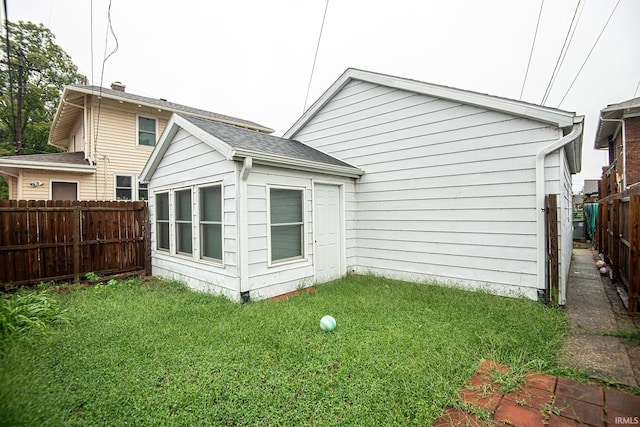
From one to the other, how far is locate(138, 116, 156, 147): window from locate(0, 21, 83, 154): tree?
12.4m

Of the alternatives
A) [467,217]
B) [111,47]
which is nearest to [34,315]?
[111,47]

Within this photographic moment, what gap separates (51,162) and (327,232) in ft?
33.3

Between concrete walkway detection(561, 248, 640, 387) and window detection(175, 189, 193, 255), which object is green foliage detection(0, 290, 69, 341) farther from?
concrete walkway detection(561, 248, 640, 387)

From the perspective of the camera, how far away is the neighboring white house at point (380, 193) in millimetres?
4656

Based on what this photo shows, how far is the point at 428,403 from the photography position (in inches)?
86.8

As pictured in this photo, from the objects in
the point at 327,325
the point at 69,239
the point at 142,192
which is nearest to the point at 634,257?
the point at 327,325

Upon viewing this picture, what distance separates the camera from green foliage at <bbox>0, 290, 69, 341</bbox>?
3.45 m

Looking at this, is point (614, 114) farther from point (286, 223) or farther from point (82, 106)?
point (82, 106)

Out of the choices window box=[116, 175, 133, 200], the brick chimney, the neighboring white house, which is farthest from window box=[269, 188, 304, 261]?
the brick chimney

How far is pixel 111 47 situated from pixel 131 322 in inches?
187

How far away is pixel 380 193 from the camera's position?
655 centimetres

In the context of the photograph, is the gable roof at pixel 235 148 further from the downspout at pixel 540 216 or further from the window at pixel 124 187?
the window at pixel 124 187

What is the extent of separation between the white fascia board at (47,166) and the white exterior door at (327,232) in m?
9.59

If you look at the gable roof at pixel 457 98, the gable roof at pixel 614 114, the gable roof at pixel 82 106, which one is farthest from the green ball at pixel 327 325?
the gable roof at pixel 614 114
